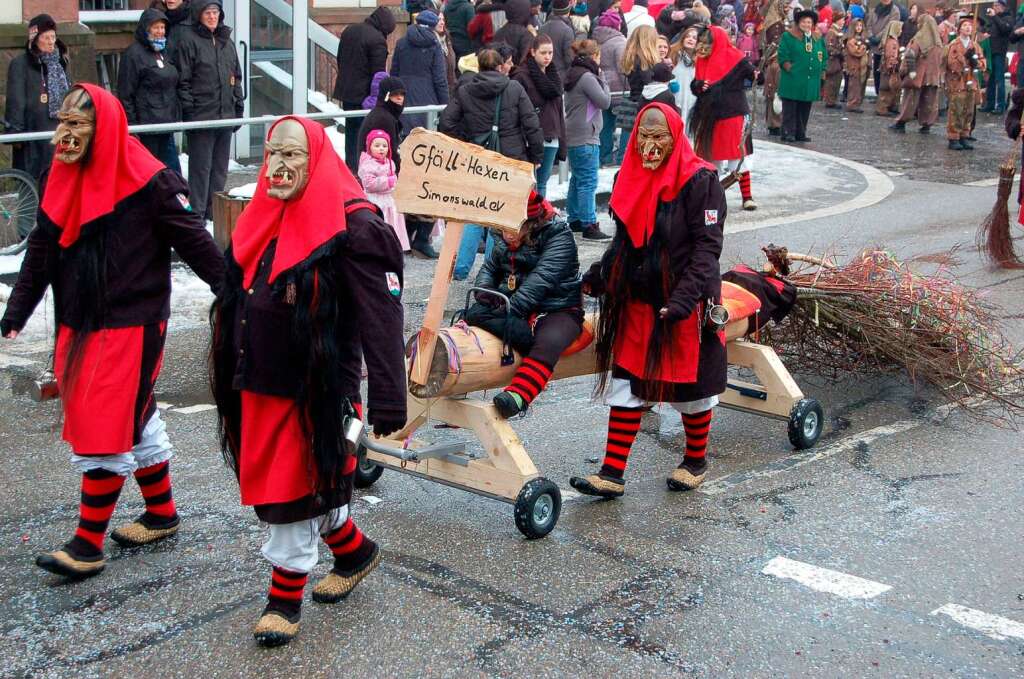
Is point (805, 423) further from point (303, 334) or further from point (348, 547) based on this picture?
point (303, 334)

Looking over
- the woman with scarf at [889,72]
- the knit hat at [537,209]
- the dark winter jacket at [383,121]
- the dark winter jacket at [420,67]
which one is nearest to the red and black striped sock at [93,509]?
the knit hat at [537,209]

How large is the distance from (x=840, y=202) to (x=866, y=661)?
10782 millimetres

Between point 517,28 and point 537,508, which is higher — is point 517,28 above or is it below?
above

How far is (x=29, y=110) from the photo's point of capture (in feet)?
33.6

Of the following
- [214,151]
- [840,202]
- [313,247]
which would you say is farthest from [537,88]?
[313,247]

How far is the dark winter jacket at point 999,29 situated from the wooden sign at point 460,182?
2012 centimetres

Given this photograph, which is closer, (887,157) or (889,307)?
(889,307)

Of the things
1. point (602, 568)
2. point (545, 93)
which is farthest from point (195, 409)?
point (545, 93)

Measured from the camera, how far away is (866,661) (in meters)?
4.60

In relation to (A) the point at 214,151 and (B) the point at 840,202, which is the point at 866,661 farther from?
(B) the point at 840,202

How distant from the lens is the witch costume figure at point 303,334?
4.34m

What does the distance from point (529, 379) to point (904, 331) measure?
270cm

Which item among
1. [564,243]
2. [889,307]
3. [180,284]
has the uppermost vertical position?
[564,243]

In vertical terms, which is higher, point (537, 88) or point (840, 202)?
point (537, 88)
